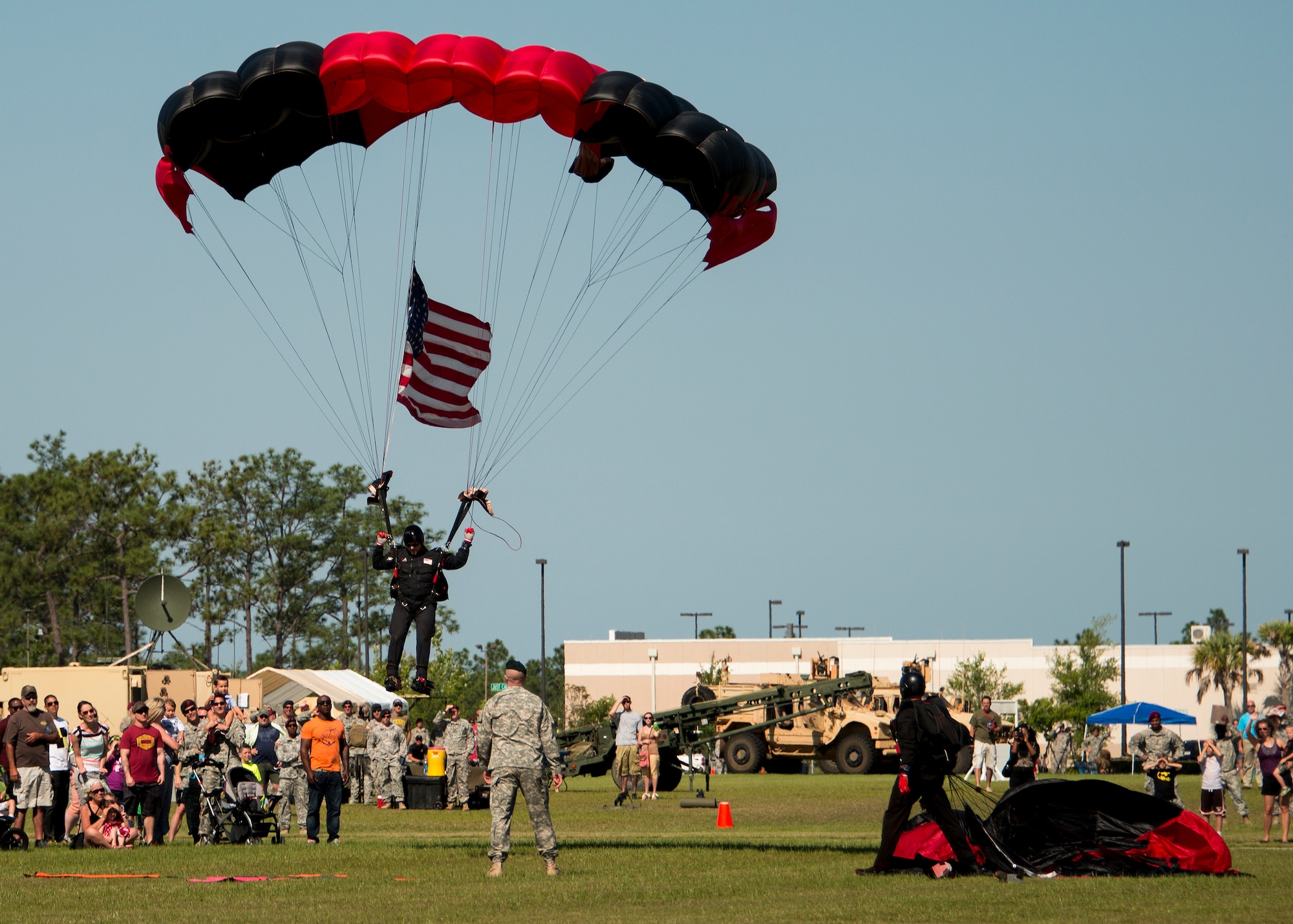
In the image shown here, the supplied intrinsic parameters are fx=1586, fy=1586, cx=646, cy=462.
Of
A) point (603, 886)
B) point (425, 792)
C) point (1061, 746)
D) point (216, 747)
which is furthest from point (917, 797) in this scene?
point (1061, 746)

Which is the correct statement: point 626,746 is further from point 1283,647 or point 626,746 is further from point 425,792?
point 1283,647

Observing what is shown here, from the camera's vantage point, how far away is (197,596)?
67.4m

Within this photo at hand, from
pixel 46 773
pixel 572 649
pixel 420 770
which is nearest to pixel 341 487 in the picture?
pixel 572 649

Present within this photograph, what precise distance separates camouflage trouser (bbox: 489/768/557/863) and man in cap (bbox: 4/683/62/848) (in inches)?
228

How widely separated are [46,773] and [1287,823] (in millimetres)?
12435

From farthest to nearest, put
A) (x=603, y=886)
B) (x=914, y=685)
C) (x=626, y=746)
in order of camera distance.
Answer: (x=626, y=746) < (x=914, y=685) < (x=603, y=886)

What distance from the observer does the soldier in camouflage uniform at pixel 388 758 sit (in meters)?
23.2

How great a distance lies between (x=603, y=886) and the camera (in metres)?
11.4

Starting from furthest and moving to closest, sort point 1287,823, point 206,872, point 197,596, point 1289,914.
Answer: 1. point 197,596
2. point 1287,823
3. point 206,872
4. point 1289,914

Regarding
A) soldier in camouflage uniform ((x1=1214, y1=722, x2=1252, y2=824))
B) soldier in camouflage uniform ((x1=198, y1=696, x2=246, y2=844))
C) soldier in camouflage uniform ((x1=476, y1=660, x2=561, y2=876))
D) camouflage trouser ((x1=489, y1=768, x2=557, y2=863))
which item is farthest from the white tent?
camouflage trouser ((x1=489, y1=768, x2=557, y2=863))

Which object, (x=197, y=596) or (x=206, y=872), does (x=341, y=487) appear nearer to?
(x=197, y=596)

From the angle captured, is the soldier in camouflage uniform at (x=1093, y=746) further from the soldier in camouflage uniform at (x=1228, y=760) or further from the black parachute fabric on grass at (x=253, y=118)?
the black parachute fabric on grass at (x=253, y=118)

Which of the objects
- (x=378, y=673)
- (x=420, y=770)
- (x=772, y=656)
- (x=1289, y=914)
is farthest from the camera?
(x=772, y=656)

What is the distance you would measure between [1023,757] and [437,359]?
7712 mm
